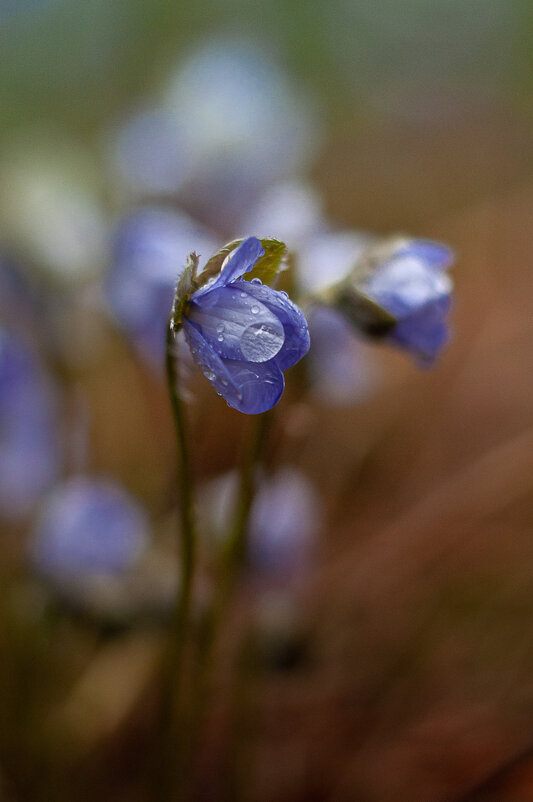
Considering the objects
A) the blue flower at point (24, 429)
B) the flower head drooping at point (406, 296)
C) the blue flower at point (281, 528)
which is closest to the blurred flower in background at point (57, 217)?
the blue flower at point (24, 429)

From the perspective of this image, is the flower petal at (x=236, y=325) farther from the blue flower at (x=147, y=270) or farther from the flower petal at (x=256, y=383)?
the blue flower at (x=147, y=270)

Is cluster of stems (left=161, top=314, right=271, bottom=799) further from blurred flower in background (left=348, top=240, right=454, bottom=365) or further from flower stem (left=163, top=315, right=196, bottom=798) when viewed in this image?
blurred flower in background (left=348, top=240, right=454, bottom=365)

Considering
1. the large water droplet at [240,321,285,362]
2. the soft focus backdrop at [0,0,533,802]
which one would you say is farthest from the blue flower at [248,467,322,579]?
the large water droplet at [240,321,285,362]

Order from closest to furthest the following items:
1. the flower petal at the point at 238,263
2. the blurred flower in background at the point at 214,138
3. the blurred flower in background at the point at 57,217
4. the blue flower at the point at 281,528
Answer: the flower petal at the point at 238,263
the blue flower at the point at 281,528
the blurred flower in background at the point at 57,217
the blurred flower in background at the point at 214,138

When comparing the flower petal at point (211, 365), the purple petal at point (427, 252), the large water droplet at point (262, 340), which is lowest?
the flower petal at point (211, 365)

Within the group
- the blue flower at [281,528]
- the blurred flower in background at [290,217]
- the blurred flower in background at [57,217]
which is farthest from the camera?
the blurred flower in background at [57,217]

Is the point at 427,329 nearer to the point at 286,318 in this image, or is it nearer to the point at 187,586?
the point at 286,318
